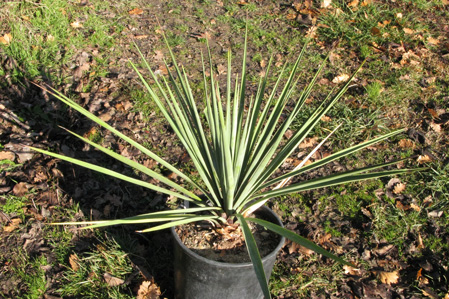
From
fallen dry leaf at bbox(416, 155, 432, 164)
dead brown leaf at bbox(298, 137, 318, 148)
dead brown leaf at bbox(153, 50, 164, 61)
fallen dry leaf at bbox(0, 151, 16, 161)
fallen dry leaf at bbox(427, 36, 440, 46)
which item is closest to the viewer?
fallen dry leaf at bbox(0, 151, 16, 161)

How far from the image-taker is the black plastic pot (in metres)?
1.96

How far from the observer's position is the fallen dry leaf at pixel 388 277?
270 centimetres

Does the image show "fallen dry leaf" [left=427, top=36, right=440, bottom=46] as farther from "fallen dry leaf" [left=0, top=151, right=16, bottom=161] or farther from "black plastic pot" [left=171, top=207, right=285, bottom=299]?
"fallen dry leaf" [left=0, top=151, right=16, bottom=161]

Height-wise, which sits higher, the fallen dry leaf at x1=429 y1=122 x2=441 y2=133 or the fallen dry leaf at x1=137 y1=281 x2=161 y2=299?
the fallen dry leaf at x1=429 y1=122 x2=441 y2=133

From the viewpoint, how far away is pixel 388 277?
8.88ft

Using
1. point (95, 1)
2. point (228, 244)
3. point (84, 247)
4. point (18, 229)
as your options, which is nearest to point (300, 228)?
point (228, 244)

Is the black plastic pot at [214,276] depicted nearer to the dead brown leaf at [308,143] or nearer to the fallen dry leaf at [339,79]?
the dead brown leaf at [308,143]

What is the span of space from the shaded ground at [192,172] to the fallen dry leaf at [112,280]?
0.05 feet

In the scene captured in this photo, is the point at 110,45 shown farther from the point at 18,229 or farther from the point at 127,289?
the point at 127,289

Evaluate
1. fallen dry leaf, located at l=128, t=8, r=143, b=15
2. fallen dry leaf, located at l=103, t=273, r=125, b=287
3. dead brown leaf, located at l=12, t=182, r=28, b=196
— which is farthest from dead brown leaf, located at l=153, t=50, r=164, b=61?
fallen dry leaf, located at l=103, t=273, r=125, b=287

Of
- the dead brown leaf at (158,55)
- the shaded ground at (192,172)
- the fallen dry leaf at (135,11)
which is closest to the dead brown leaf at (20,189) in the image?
the shaded ground at (192,172)

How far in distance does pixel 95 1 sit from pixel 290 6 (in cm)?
250

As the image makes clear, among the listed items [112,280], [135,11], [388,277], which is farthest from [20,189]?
[135,11]

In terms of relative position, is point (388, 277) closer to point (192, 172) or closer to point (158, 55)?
point (192, 172)
